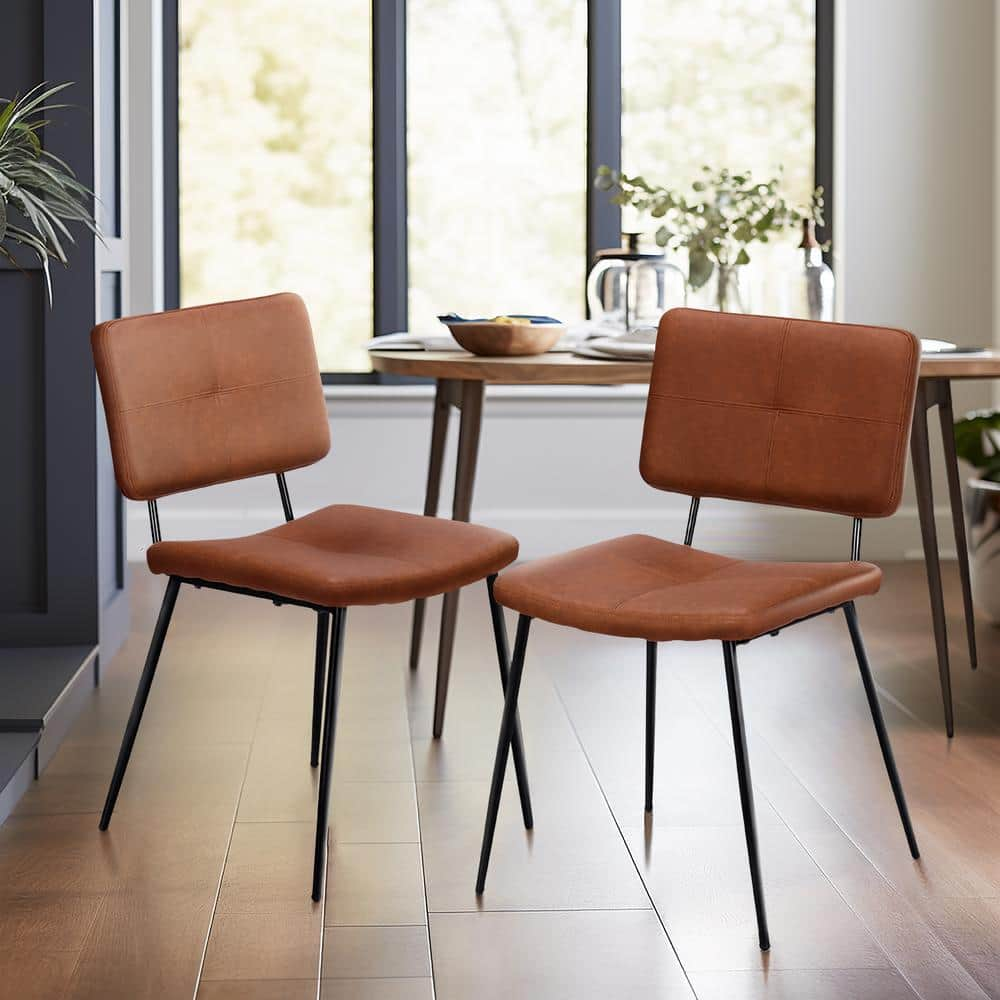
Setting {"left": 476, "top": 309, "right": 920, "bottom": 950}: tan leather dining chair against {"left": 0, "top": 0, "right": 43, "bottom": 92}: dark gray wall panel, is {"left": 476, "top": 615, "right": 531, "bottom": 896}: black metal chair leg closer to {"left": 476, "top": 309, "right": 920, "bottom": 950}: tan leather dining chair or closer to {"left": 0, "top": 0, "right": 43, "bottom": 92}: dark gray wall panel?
{"left": 476, "top": 309, "right": 920, "bottom": 950}: tan leather dining chair

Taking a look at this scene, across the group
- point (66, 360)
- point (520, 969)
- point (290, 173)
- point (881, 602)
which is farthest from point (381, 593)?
point (290, 173)

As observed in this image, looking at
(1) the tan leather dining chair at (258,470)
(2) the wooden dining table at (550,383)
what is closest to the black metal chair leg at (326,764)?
(1) the tan leather dining chair at (258,470)

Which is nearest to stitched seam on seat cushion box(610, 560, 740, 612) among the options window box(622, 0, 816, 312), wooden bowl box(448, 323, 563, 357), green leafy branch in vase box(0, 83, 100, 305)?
wooden bowl box(448, 323, 563, 357)

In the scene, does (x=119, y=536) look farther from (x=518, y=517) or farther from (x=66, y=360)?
(x=518, y=517)

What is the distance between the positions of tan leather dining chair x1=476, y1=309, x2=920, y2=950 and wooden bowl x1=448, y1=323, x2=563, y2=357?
15.7 inches

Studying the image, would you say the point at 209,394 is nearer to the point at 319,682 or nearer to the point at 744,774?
the point at 319,682

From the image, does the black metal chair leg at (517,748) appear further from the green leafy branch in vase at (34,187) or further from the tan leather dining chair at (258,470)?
the green leafy branch in vase at (34,187)

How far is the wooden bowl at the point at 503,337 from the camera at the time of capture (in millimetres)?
2695

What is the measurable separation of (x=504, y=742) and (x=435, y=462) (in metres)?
1.14

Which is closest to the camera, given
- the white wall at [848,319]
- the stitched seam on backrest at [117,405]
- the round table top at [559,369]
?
the stitched seam on backrest at [117,405]

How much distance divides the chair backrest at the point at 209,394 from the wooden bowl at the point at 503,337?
311 mm

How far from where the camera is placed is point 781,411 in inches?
89.9

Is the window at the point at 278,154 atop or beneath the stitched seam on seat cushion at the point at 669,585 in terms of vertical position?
atop

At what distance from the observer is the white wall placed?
15.0 ft
